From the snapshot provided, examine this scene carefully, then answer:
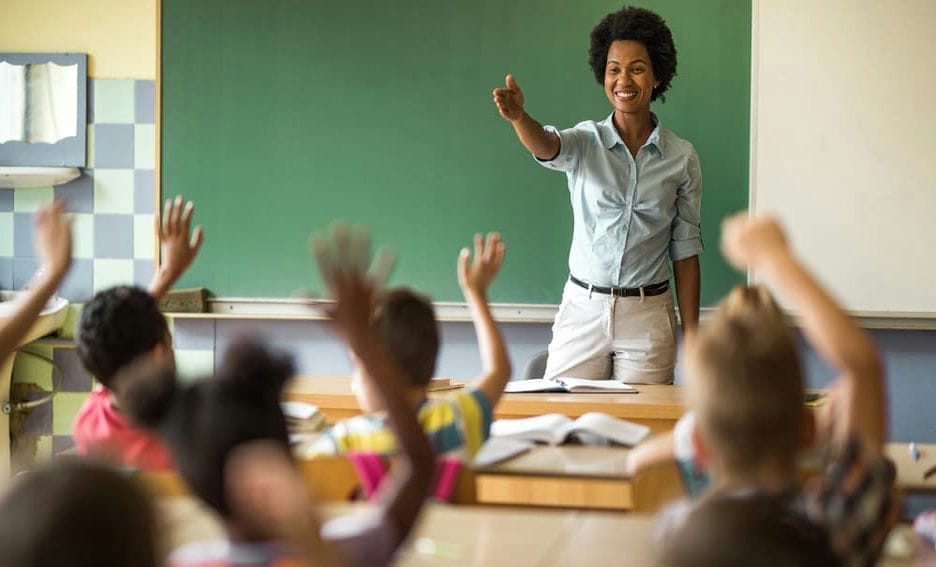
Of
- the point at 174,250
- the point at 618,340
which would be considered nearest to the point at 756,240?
the point at 174,250

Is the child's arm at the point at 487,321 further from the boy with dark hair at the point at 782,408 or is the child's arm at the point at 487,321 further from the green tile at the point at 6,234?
the green tile at the point at 6,234

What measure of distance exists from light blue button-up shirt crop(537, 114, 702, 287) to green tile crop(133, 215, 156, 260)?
5.65ft

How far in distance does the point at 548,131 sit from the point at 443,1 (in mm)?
891

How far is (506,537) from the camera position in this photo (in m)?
1.73

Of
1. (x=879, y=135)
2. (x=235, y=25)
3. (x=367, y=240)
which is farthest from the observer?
(x=235, y=25)

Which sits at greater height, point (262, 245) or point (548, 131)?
point (548, 131)

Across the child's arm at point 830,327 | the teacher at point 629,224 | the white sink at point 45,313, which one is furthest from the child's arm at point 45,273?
the white sink at point 45,313

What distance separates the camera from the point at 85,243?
4711 millimetres

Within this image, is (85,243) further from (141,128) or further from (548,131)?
(548,131)

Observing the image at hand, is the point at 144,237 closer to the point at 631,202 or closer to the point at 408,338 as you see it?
the point at 631,202

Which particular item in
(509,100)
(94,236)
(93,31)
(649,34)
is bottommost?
(94,236)

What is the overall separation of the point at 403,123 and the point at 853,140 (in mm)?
1673

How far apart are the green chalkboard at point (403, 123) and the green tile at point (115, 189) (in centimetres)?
17

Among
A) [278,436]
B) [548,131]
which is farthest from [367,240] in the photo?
[548,131]
